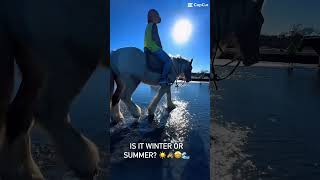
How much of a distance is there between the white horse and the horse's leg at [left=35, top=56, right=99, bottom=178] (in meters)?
0.19

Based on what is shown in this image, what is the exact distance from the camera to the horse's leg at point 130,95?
3.62 meters

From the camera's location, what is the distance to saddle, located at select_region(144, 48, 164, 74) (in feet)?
11.8

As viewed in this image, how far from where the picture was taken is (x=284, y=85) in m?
3.56

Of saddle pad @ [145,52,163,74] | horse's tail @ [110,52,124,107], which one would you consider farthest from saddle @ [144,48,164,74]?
horse's tail @ [110,52,124,107]

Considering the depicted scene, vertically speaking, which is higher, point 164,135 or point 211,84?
point 211,84

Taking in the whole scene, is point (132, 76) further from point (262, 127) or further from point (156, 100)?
point (262, 127)

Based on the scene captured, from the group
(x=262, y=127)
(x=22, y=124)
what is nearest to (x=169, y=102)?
(x=262, y=127)

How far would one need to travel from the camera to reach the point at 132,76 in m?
3.63

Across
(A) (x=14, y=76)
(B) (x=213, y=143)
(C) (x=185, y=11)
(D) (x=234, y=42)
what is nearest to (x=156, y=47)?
(C) (x=185, y=11)

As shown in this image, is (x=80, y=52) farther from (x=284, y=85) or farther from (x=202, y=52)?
(x=284, y=85)

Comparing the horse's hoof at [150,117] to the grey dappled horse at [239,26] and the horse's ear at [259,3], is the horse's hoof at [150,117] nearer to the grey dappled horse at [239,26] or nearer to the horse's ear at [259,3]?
the grey dappled horse at [239,26]

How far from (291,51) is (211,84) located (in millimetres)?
607

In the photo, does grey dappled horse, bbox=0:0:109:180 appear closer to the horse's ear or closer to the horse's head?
the horse's head

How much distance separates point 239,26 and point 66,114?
1344mm
